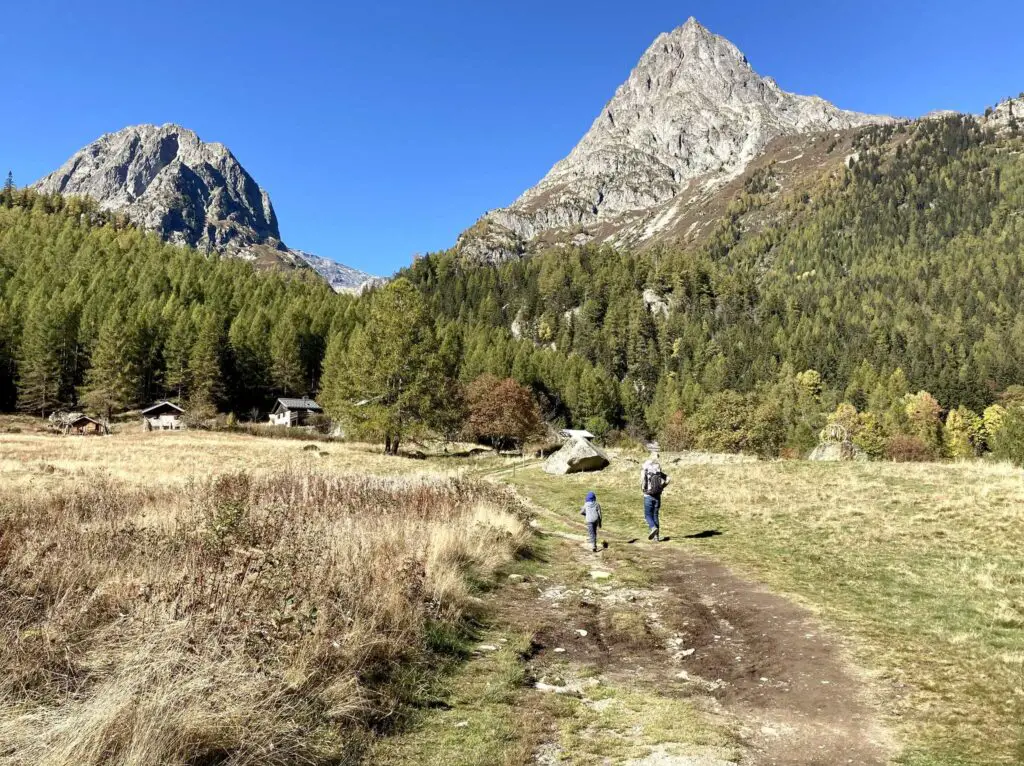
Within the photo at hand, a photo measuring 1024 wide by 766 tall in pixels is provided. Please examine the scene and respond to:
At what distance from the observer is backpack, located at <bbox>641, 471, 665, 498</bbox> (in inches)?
621

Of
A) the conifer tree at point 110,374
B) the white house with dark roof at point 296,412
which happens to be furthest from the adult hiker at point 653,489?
the conifer tree at point 110,374

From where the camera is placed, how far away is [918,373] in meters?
148

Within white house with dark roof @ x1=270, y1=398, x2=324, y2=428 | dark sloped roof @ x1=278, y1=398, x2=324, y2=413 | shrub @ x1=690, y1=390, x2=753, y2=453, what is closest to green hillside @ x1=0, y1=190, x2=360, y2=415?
white house with dark roof @ x1=270, y1=398, x2=324, y2=428

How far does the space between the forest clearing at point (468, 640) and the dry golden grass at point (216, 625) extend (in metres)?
0.03

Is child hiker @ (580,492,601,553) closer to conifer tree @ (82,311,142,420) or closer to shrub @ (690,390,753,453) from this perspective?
shrub @ (690,390,753,453)

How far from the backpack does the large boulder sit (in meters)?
19.4

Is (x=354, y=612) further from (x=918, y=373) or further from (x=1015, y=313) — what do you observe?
(x=1015, y=313)

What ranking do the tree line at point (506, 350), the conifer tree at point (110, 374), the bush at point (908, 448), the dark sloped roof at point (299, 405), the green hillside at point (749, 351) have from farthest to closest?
the green hillside at point (749, 351) → the bush at point (908, 448) → the dark sloped roof at point (299, 405) → the conifer tree at point (110, 374) → the tree line at point (506, 350)

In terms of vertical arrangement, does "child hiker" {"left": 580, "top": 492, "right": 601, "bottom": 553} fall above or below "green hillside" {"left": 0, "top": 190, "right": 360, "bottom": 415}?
below

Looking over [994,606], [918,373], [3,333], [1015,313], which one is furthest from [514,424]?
[1015,313]

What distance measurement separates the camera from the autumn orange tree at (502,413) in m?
69.7

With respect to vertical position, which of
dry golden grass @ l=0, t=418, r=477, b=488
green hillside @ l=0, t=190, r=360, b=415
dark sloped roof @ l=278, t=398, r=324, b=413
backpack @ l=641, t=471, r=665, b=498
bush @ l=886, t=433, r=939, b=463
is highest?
green hillside @ l=0, t=190, r=360, b=415

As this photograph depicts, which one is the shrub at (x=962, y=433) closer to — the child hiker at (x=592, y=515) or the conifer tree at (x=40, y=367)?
the child hiker at (x=592, y=515)

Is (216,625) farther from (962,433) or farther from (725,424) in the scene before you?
(962,433)
